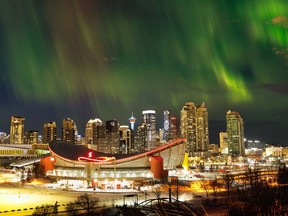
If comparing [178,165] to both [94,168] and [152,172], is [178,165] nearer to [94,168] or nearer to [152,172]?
[152,172]

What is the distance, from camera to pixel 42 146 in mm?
113562

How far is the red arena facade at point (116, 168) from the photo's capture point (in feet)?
181

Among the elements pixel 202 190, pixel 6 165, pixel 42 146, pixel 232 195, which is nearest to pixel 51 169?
pixel 202 190

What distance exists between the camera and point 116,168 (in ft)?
187

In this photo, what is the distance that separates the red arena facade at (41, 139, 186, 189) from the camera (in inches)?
2170

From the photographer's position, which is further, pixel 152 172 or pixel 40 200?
pixel 152 172

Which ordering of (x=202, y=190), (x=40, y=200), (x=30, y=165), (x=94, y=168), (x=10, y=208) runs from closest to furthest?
(x=10, y=208) → (x=40, y=200) → (x=202, y=190) → (x=94, y=168) → (x=30, y=165)

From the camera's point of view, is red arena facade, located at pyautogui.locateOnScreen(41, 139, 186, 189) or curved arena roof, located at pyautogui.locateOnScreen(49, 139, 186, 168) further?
curved arena roof, located at pyautogui.locateOnScreen(49, 139, 186, 168)

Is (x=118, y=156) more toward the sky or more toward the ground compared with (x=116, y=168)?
more toward the sky

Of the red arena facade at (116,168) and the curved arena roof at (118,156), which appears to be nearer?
the red arena facade at (116,168)

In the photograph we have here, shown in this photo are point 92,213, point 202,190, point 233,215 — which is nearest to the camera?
point 233,215

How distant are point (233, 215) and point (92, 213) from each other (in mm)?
11151

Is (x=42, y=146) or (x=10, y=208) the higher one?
(x=42, y=146)

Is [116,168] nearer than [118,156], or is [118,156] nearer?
[116,168]
